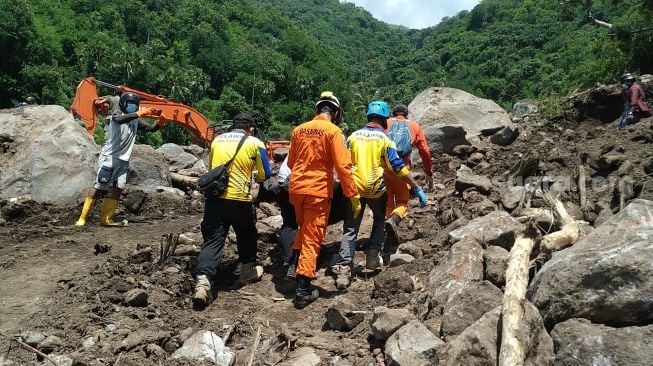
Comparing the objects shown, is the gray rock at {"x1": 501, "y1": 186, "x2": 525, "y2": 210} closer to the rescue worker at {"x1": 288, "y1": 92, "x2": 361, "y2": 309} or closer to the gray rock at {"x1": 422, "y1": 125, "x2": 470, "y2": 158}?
the rescue worker at {"x1": 288, "y1": 92, "x2": 361, "y2": 309}

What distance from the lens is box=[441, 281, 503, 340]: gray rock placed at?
10.9ft

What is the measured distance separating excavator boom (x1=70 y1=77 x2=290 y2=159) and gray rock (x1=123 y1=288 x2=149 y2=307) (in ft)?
17.6

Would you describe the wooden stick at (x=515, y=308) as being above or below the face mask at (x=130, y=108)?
below

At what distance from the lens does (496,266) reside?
384 cm

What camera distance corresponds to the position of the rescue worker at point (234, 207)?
15.5 feet

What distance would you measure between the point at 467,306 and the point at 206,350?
67.7 inches

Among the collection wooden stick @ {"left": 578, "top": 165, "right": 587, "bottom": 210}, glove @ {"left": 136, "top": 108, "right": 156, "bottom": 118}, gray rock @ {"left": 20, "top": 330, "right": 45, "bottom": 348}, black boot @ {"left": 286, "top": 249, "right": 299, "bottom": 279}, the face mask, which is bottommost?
gray rock @ {"left": 20, "top": 330, "right": 45, "bottom": 348}

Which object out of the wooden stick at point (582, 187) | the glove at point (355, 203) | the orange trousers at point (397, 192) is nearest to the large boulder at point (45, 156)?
the orange trousers at point (397, 192)

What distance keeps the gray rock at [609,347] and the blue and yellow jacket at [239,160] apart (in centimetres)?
303

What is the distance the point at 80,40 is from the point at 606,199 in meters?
58.2

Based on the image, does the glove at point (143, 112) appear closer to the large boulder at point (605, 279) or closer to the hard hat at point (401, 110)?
the hard hat at point (401, 110)

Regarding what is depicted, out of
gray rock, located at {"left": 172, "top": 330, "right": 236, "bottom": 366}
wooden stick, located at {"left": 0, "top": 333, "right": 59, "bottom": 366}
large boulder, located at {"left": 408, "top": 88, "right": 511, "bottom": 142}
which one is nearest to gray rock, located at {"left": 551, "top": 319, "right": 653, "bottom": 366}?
gray rock, located at {"left": 172, "top": 330, "right": 236, "bottom": 366}

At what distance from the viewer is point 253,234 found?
17.1 ft

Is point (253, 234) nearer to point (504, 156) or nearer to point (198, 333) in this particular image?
point (198, 333)
